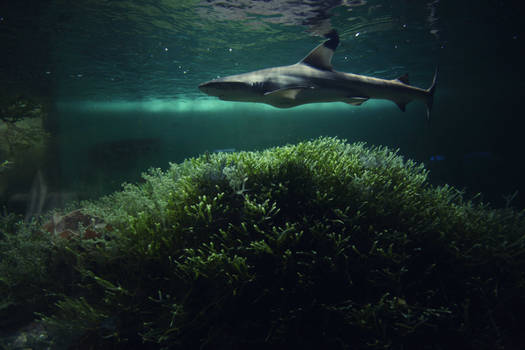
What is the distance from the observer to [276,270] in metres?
3.08

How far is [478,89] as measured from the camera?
31.8m

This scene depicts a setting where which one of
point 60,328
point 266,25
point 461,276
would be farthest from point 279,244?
point 266,25

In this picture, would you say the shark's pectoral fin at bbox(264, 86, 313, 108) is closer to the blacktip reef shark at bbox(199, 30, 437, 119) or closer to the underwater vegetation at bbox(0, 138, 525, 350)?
the blacktip reef shark at bbox(199, 30, 437, 119)

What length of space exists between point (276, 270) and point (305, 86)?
3.41 meters

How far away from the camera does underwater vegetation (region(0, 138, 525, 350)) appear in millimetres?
2871

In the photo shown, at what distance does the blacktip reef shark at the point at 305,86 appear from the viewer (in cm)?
406

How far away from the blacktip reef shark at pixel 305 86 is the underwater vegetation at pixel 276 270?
123 centimetres

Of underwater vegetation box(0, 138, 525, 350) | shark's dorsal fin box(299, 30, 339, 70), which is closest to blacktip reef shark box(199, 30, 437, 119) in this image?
shark's dorsal fin box(299, 30, 339, 70)

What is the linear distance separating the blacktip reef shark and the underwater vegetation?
1.23m

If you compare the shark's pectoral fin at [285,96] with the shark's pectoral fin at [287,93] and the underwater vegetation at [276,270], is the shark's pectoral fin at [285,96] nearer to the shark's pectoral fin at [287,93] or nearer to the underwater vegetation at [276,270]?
the shark's pectoral fin at [287,93]

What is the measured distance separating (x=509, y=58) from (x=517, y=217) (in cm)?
2453

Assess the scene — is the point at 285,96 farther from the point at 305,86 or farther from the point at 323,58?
the point at 323,58

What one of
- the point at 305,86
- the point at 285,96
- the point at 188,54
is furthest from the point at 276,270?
the point at 188,54

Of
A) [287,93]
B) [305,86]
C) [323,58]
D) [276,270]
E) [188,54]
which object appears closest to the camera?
[276,270]
